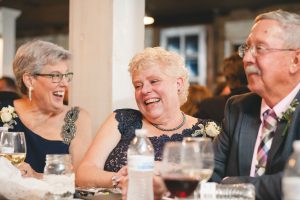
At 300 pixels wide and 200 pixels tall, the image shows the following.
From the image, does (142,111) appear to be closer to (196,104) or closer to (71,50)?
(71,50)

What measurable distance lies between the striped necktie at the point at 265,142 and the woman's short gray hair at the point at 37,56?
1.58 m

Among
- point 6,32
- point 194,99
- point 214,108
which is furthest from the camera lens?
point 6,32

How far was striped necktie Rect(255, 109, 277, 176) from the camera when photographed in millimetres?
2199

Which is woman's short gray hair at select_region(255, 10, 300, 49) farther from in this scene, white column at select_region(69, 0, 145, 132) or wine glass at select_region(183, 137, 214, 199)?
white column at select_region(69, 0, 145, 132)

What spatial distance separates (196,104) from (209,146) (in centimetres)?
427

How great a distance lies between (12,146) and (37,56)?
3.50ft

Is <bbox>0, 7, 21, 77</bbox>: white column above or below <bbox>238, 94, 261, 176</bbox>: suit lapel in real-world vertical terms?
above

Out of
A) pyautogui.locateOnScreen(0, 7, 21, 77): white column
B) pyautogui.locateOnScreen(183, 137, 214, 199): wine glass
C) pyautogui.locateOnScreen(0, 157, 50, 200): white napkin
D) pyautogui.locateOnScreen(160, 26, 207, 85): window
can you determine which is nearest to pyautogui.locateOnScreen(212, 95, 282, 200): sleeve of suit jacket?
pyautogui.locateOnScreen(183, 137, 214, 199): wine glass

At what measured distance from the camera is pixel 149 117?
2.96 meters

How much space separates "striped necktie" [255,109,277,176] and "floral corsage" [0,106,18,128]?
172cm

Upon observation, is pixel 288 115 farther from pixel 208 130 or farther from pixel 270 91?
pixel 208 130

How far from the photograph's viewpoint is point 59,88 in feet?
10.7

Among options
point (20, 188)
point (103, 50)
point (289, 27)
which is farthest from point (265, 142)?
point (103, 50)

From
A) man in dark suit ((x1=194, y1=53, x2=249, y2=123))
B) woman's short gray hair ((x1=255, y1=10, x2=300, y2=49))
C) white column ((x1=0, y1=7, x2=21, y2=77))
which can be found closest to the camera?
woman's short gray hair ((x1=255, y1=10, x2=300, y2=49))
